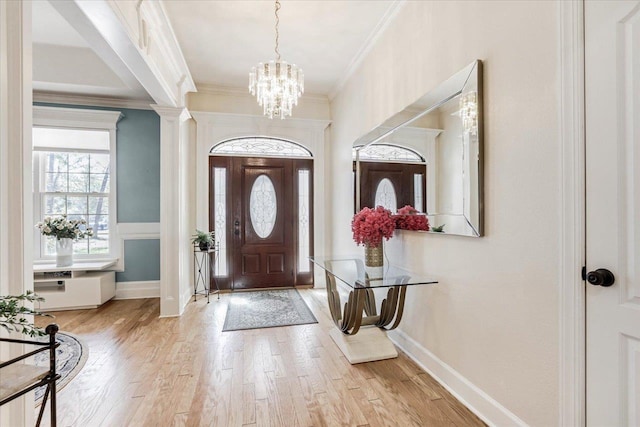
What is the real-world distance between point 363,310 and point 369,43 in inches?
110

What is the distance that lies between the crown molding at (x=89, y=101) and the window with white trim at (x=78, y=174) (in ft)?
0.51

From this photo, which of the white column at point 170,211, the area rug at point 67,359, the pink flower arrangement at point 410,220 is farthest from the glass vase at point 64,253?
the pink flower arrangement at point 410,220

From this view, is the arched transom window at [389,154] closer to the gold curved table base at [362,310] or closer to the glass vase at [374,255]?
the glass vase at [374,255]

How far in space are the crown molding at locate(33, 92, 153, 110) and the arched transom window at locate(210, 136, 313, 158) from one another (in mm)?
1160

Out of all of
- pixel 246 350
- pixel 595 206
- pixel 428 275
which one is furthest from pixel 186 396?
pixel 595 206

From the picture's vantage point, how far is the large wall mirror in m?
1.79

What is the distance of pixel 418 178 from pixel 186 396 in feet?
7.61

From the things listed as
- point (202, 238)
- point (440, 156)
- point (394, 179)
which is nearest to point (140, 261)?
point (202, 238)

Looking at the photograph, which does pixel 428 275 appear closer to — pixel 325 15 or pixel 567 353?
pixel 567 353

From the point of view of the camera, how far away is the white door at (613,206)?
43.7 inches

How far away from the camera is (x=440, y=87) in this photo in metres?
2.05

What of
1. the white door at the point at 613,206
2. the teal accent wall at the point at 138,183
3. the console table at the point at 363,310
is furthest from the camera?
the teal accent wall at the point at 138,183

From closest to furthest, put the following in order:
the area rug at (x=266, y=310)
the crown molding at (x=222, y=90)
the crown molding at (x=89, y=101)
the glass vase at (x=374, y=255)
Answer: the glass vase at (x=374, y=255)
the area rug at (x=266, y=310)
the crown molding at (x=89, y=101)
the crown molding at (x=222, y=90)

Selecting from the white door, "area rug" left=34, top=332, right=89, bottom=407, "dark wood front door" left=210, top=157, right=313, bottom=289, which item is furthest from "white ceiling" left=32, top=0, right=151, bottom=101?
the white door
